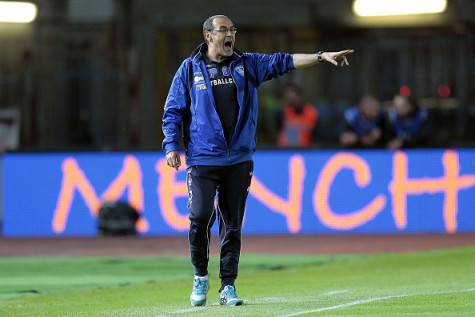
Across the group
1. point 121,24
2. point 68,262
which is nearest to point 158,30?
point 121,24

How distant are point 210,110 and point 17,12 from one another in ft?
45.7

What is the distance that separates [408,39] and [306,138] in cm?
236

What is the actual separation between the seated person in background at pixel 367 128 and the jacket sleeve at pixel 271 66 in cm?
1156

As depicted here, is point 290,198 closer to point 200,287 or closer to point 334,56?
point 200,287

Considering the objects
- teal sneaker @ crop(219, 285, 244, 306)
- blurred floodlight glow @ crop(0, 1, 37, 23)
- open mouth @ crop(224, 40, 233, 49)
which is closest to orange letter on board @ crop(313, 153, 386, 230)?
blurred floodlight glow @ crop(0, 1, 37, 23)

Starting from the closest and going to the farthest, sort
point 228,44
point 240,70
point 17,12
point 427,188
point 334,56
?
point 334,56 < point 228,44 < point 240,70 < point 427,188 < point 17,12

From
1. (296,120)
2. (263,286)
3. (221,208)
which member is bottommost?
(263,286)

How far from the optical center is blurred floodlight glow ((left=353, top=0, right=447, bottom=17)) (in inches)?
874

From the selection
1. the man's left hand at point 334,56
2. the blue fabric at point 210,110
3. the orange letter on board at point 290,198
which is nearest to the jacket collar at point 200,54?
the blue fabric at point 210,110

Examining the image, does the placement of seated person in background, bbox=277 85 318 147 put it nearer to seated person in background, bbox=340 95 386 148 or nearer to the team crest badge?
seated person in background, bbox=340 95 386 148

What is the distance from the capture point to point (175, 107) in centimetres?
1016

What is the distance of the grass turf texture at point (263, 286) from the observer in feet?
32.3

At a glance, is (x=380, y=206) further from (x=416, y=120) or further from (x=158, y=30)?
(x=158, y=30)

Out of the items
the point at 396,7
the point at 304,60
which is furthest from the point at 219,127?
the point at 396,7
